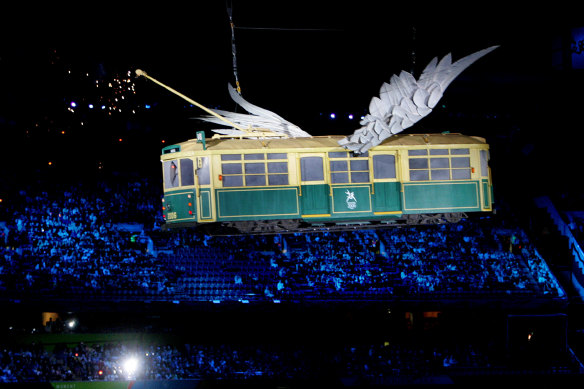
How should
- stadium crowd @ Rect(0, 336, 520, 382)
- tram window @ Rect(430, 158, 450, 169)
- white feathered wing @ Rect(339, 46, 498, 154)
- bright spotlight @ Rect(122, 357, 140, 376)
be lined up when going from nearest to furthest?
white feathered wing @ Rect(339, 46, 498, 154)
tram window @ Rect(430, 158, 450, 169)
stadium crowd @ Rect(0, 336, 520, 382)
bright spotlight @ Rect(122, 357, 140, 376)

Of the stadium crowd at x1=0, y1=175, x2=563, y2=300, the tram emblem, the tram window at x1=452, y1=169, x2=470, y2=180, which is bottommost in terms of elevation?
the stadium crowd at x1=0, y1=175, x2=563, y2=300

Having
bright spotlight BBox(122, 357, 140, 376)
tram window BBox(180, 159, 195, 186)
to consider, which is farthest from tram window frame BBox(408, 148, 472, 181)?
bright spotlight BBox(122, 357, 140, 376)

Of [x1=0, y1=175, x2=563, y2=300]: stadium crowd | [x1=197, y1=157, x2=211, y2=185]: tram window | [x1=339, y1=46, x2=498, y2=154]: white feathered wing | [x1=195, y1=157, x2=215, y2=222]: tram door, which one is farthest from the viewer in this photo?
[x1=0, y1=175, x2=563, y2=300]: stadium crowd

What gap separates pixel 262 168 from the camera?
13.7 meters

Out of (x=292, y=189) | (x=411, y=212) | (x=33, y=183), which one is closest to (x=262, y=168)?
(x=292, y=189)

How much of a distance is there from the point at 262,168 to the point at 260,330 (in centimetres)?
1344

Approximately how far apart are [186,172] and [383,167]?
3846mm

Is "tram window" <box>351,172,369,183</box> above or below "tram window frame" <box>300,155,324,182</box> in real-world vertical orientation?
below

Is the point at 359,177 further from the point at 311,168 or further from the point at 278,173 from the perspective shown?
the point at 278,173

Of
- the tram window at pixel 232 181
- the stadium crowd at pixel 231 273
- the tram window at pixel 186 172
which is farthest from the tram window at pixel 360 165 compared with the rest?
the stadium crowd at pixel 231 273

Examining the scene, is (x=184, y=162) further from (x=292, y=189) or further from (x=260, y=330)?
(x=260, y=330)

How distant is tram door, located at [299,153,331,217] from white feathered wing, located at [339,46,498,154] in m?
1.62

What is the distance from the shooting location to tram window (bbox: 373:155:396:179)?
1413cm

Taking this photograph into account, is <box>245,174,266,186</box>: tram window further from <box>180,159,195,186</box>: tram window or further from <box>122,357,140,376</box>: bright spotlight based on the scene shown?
<box>122,357,140,376</box>: bright spotlight
